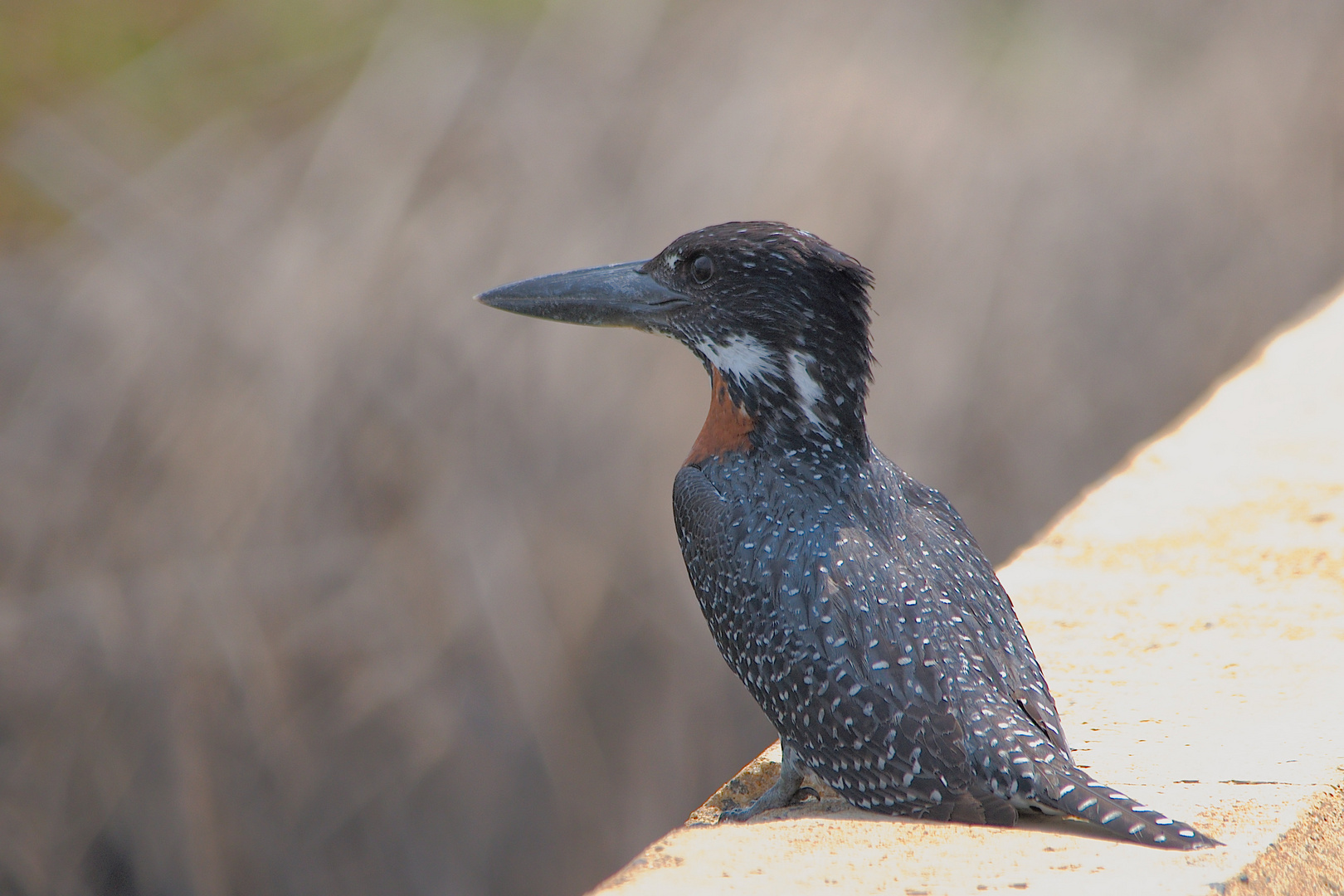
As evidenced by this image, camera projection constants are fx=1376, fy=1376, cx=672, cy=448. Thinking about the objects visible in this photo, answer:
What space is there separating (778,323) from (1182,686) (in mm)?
1110

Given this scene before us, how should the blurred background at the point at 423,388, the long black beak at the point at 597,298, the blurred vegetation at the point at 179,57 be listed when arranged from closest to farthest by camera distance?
the long black beak at the point at 597,298 < the blurred background at the point at 423,388 < the blurred vegetation at the point at 179,57

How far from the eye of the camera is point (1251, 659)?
2891 mm

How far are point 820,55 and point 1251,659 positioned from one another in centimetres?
374

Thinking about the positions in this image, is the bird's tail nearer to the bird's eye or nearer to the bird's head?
the bird's head

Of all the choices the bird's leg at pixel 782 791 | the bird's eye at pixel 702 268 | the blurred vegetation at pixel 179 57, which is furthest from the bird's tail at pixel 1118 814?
the blurred vegetation at pixel 179 57

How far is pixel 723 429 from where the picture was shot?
9.52 ft

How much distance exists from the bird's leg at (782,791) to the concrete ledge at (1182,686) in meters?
0.08

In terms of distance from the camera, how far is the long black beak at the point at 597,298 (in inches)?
117

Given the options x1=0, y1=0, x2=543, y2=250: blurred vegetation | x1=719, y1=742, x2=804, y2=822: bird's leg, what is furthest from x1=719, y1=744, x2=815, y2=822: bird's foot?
x1=0, y1=0, x2=543, y2=250: blurred vegetation

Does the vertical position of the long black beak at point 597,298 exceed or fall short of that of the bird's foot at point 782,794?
it exceeds it

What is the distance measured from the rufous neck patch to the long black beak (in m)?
0.19

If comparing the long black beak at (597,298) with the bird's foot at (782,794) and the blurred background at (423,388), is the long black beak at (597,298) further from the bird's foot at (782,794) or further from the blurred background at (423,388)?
the blurred background at (423,388)

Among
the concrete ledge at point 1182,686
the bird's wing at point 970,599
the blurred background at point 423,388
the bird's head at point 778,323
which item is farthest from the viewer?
the blurred background at point 423,388

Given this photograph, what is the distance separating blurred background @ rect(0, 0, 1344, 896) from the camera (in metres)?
4.51
